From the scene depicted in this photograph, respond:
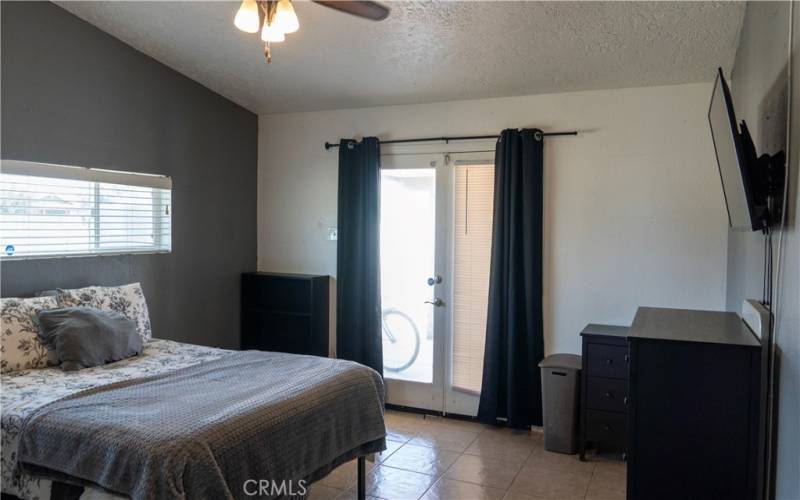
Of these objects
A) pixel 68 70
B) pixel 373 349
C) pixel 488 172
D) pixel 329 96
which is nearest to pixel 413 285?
pixel 373 349

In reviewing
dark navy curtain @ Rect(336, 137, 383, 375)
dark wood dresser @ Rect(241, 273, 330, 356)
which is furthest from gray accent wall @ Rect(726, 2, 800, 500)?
dark wood dresser @ Rect(241, 273, 330, 356)

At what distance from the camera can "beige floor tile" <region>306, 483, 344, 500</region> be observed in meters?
3.04

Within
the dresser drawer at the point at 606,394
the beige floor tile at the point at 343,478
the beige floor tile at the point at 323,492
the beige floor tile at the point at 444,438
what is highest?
the dresser drawer at the point at 606,394

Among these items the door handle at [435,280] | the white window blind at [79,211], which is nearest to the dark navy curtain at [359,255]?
the door handle at [435,280]

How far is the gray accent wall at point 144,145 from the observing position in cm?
326

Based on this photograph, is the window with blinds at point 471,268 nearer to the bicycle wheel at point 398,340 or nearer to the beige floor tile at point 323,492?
the bicycle wheel at point 398,340

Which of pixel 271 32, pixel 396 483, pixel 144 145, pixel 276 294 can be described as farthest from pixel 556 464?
pixel 144 145

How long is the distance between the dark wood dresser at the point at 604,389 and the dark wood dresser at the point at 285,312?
6.86 ft

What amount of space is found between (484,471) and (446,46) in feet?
8.36

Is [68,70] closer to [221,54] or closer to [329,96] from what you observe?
[221,54]

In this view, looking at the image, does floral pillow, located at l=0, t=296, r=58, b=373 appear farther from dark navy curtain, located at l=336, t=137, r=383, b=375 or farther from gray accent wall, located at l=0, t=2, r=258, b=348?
dark navy curtain, located at l=336, t=137, r=383, b=375

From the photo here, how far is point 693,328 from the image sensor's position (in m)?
2.37

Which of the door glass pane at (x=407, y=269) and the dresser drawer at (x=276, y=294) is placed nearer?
the door glass pane at (x=407, y=269)

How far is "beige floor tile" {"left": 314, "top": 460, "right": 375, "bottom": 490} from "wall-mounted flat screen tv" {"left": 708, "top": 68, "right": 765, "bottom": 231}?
2.34 metres
